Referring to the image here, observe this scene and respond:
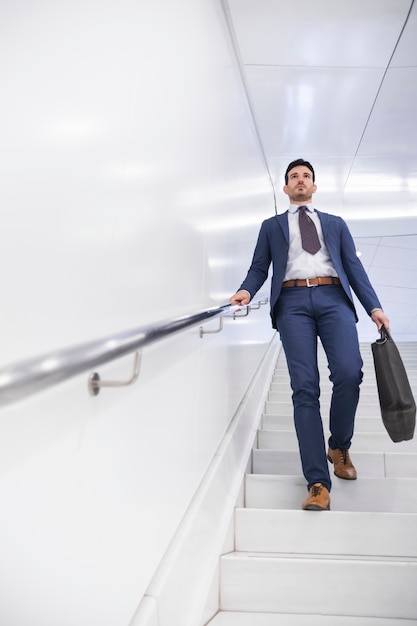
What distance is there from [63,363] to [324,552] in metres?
1.74

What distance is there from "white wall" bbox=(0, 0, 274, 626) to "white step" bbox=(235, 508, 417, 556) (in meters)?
0.44

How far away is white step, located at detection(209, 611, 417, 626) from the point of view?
5.45 ft

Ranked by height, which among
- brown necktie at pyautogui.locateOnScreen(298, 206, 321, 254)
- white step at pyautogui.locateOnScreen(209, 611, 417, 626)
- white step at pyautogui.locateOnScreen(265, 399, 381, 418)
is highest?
brown necktie at pyautogui.locateOnScreen(298, 206, 321, 254)

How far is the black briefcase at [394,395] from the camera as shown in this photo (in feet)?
6.89

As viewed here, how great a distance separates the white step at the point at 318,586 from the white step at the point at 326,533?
23 centimetres

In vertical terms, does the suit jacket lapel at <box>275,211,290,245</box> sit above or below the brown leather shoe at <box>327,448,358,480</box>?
above

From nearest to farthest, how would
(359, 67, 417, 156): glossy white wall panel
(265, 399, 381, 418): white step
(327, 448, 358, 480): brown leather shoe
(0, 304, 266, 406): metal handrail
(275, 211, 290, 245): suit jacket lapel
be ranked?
(0, 304, 266, 406): metal handrail, (327, 448, 358, 480): brown leather shoe, (275, 211, 290, 245): suit jacket lapel, (359, 67, 417, 156): glossy white wall panel, (265, 399, 381, 418): white step

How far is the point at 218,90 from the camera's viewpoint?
249cm

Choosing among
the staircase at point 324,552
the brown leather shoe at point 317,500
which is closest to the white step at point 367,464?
the staircase at point 324,552

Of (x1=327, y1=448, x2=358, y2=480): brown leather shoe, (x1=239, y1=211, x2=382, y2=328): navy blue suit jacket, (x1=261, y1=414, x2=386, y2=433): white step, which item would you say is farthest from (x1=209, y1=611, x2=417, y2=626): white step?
(x1=261, y1=414, x2=386, y2=433): white step

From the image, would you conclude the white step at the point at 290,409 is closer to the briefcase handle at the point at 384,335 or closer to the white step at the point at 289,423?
the white step at the point at 289,423

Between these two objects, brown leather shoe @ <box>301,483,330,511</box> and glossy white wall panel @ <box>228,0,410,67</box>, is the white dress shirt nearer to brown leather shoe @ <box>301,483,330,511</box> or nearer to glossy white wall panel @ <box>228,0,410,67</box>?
brown leather shoe @ <box>301,483,330,511</box>

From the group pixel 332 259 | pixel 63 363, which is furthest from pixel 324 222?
pixel 63 363

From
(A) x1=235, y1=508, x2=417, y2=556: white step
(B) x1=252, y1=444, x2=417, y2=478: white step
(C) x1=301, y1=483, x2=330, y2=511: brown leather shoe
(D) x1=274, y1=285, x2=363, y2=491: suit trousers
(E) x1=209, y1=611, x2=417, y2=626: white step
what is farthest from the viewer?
(B) x1=252, y1=444, x2=417, y2=478: white step
